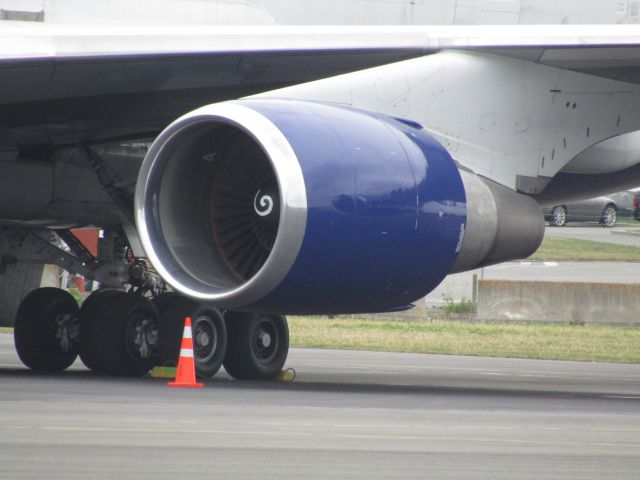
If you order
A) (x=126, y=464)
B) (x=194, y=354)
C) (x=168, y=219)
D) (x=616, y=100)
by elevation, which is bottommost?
(x=126, y=464)

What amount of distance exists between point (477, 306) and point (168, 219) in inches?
555

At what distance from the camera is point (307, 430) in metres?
7.23

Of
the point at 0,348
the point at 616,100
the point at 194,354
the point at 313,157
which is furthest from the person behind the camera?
the point at 0,348

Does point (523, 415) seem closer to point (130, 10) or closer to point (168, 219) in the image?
point (168, 219)

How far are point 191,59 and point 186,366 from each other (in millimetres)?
2574

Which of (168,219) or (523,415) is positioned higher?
(168,219)

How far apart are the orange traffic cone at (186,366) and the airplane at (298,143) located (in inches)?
22.4

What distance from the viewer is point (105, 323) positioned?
11.7 m

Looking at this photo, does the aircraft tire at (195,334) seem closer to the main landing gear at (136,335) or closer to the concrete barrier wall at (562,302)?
the main landing gear at (136,335)

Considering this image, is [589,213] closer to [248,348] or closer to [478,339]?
[478,339]

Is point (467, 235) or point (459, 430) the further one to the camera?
point (467, 235)

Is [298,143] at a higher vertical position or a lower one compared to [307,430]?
higher

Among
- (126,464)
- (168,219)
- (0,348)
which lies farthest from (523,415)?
(0,348)

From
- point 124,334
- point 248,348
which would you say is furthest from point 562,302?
point 124,334
